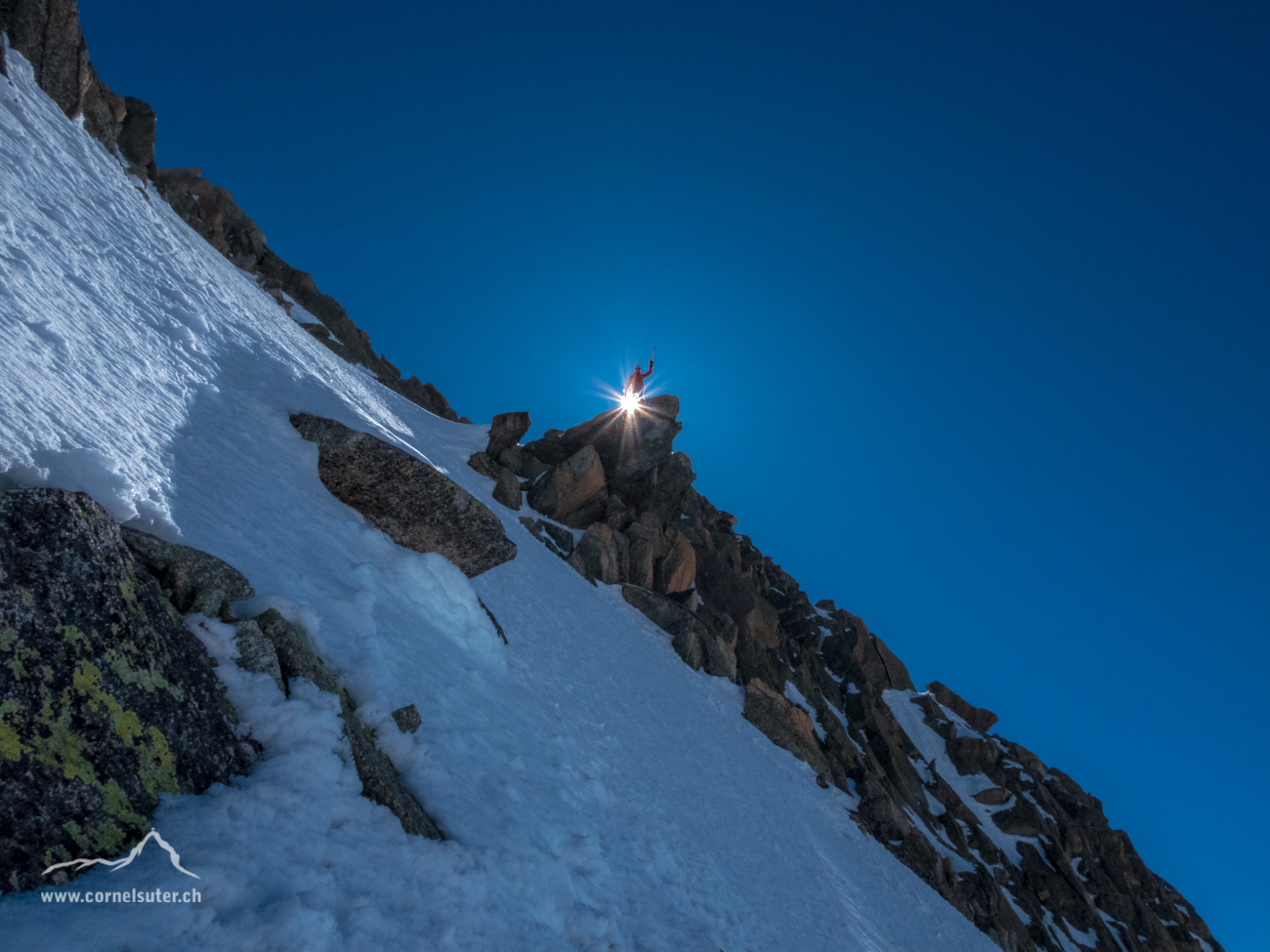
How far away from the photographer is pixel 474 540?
1332 centimetres

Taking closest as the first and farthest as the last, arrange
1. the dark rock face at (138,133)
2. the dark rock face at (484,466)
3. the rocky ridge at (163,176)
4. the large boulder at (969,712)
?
the rocky ridge at (163,176), the dark rock face at (484,466), the dark rock face at (138,133), the large boulder at (969,712)

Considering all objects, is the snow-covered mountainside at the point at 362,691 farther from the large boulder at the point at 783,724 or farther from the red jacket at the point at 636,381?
the red jacket at the point at 636,381

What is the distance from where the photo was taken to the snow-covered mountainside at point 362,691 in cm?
450

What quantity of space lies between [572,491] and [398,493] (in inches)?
815

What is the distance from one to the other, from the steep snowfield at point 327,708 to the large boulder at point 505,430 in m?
16.3

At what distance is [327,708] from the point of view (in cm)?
602

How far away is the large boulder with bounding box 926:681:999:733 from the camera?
70750mm

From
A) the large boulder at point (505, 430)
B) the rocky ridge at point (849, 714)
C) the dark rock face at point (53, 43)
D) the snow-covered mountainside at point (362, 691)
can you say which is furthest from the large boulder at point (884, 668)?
the dark rock face at point (53, 43)

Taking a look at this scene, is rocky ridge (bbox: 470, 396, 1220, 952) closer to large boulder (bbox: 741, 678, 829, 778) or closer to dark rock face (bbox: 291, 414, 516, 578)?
large boulder (bbox: 741, 678, 829, 778)

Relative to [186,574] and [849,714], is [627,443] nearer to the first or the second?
[849,714]

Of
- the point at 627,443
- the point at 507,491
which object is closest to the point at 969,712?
the point at 627,443

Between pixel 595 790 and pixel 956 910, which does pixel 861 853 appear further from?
pixel 595 790

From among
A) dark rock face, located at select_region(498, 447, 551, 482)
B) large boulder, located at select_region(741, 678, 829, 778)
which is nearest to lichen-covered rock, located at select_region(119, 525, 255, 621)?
large boulder, located at select_region(741, 678, 829, 778)

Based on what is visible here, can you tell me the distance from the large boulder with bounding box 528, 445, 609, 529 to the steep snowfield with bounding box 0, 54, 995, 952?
13.9 meters
